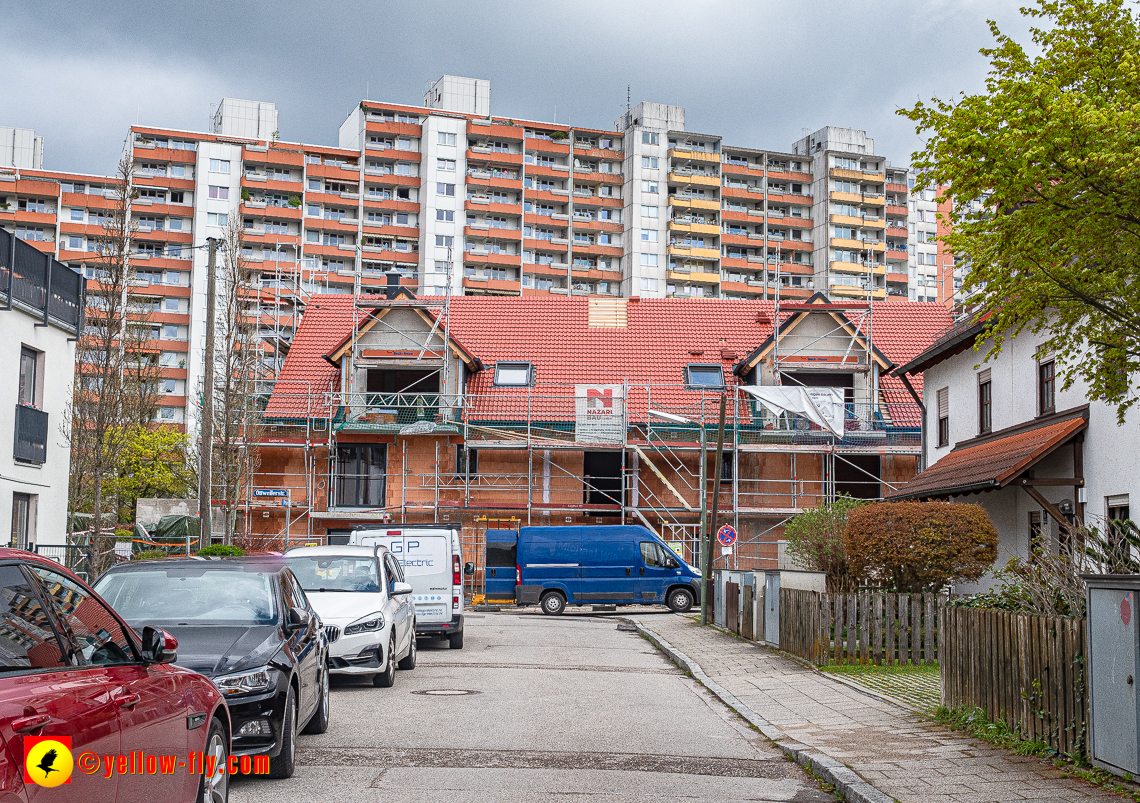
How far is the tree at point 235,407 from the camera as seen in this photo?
38.6 metres

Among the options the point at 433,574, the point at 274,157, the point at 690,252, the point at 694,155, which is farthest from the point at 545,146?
the point at 433,574

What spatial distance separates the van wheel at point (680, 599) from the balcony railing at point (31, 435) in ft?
56.8

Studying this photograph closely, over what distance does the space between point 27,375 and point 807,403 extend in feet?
79.1

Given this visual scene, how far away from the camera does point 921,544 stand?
17453mm

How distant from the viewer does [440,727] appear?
36.7ft

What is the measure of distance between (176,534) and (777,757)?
3569 cm

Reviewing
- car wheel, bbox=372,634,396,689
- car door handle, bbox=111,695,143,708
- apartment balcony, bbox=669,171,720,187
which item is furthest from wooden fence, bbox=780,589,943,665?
apartment balcony, bbox=669,171,720,187

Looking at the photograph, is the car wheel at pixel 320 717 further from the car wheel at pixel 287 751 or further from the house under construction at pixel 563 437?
the house under construction at pixel 563 437

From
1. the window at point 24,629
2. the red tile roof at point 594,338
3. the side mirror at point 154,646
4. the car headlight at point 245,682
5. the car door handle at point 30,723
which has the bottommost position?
the car headlight at point 245,682

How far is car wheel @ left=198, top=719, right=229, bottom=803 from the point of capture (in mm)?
6230

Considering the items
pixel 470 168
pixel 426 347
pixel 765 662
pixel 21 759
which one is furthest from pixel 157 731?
pixel 470 168

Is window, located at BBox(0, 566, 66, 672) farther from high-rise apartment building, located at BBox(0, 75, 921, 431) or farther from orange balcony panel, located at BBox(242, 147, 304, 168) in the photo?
orange balcony panel, located at BBox(242, 147, 304, 168)

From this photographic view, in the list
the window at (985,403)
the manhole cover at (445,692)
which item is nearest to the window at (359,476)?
the window at (985,403)

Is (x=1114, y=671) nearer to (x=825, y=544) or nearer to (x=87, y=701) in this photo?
(x=87, y=701)
